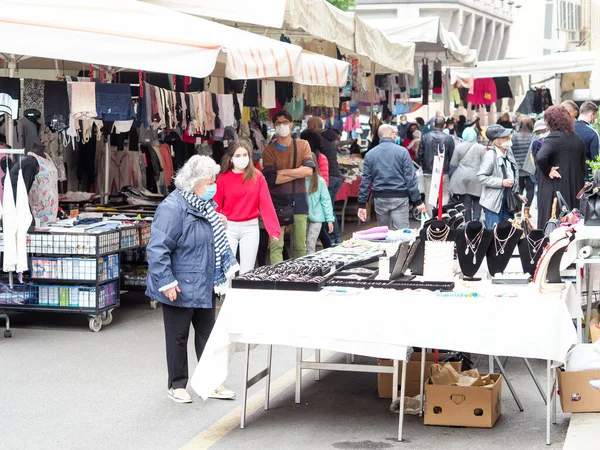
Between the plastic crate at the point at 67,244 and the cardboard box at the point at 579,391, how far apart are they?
15.8 ft

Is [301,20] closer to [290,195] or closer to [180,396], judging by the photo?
[290,195]

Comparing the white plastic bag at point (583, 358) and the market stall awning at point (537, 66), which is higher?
the market stall awning at point (537, 66)

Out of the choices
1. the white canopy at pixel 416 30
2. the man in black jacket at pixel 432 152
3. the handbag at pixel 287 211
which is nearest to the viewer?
the handbag at pixel 287 211

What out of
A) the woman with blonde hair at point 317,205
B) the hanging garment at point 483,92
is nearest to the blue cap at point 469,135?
the woman with blonde hair at point 317,205

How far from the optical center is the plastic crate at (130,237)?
10406 mm

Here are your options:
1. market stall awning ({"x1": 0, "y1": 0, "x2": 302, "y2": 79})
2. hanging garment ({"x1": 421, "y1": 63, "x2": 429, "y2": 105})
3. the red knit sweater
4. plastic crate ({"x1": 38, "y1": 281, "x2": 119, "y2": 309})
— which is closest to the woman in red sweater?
the red knit sweater

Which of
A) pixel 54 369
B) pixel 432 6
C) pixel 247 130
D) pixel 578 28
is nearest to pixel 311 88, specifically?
pixel 247 130

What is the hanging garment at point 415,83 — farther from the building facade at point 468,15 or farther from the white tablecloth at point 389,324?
the building facade at point 468,15

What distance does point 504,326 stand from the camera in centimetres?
597

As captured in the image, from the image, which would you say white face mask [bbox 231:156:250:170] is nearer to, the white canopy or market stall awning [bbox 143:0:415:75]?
market stall awning [bbox 143:0:415:75]

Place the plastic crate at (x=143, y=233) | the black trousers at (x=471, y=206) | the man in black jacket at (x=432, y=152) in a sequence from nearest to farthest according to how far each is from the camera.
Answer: the plastic crate at (x=143, y=233), the black trousers at (x=471, y=206), the man in black jacket at (x=432, y=152)

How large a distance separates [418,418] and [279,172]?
579 centimetres

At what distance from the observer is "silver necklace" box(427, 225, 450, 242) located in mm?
7254

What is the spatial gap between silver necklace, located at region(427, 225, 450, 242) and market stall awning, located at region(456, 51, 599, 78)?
49.4ft
